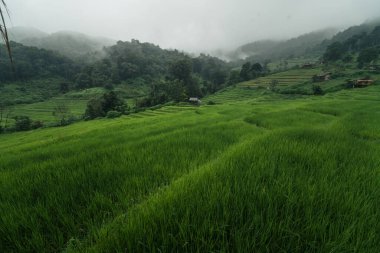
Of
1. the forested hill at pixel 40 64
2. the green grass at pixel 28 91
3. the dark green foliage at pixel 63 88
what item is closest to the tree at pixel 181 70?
the dark green foliage at pixel 63 88

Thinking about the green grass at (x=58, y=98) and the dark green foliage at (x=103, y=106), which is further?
the green grass at (x=58, y=98)

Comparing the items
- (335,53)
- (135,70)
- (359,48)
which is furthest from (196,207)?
(135,70)

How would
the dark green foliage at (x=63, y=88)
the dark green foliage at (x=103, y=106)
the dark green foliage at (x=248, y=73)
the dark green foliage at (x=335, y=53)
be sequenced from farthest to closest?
the dark green foliage at (x=63, y=88) < the dark green foliage at (x=248, y=73) < the dark green foliage at (x=335, y=53) < the dark green foliage at (x=103, y=106)

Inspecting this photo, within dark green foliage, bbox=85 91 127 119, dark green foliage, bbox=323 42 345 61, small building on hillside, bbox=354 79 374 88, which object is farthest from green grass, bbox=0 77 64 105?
dark green foliage, bbox=323 42 345 61

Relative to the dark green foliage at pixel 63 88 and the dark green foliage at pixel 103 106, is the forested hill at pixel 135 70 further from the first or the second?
the dark green foliage at pixel 103 106

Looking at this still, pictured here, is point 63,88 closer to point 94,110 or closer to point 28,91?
point 28,91

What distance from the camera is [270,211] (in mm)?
1441

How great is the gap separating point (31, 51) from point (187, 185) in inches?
6034

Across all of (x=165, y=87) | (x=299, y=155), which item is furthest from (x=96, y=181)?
(x=165, y=87)

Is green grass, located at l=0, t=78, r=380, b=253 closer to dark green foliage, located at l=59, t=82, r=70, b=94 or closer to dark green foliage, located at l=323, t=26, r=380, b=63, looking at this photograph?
dark green foliage, located at l=323, t=26, r=380, b=63

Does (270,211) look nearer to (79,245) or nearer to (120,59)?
(79,245)

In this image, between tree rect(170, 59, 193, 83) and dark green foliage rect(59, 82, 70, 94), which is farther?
dark green foliage rect(59, 82, 70, 94)

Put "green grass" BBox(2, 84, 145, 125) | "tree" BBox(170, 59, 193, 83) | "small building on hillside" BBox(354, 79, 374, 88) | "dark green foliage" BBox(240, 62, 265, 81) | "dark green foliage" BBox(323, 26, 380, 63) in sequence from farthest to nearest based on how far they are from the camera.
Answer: "dark green foliage" BBox(240, 62, 265, 81), "tree" BBox(170, 59, 193, 83), "green grass" BBox(2, 84, 145, 125), "dark green foliage" BBox(323, 26, 380, 63), "small building on hillside" BBox(354, 79, 374, 88)

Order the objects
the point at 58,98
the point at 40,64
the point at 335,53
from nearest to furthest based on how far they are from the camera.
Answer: the point at 335,53
the point at 58,98
the point at 40,64
